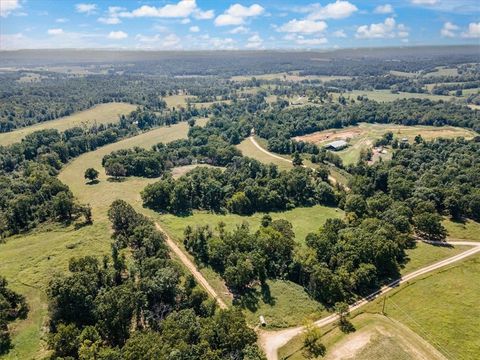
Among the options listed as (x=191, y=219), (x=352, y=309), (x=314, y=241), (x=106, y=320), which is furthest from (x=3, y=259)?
(x=352, y=309)

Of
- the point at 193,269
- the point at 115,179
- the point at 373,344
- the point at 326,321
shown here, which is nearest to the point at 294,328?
the point at 326,321

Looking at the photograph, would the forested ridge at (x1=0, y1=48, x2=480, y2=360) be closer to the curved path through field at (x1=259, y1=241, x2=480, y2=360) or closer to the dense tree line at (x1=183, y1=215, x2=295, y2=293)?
the dense tree line at (x1=183, y1=215, x2=295, y2=293)

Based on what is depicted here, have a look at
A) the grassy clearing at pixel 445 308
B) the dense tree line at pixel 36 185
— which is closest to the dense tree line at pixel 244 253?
the grassy clearing at pixel 445 308

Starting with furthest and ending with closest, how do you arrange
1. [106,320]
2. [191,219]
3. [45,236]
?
[191,219], [45,236], [106,320]

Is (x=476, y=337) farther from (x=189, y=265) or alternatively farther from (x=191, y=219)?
(x=191, y=219)

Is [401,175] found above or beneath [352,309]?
above

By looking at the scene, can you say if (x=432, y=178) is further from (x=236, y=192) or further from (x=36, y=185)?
(x=36, y=185)
